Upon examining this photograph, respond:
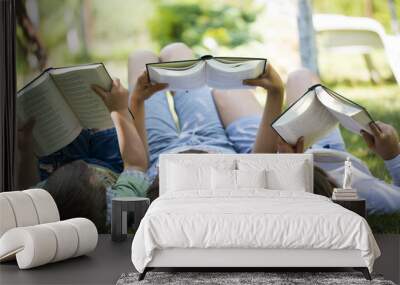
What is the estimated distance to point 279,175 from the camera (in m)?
6.94

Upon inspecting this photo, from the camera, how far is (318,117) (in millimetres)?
7582

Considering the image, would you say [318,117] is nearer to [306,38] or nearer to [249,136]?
[249,136]

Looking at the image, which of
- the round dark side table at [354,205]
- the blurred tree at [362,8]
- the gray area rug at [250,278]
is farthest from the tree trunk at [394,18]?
the gray area rug at [250,278]

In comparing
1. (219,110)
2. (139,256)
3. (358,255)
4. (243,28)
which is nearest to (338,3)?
(243,28)

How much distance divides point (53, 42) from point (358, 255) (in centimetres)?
423

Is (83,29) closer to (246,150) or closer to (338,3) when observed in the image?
(246,150)

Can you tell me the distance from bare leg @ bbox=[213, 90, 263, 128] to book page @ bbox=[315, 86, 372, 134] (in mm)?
689

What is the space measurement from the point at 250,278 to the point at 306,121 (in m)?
2.63

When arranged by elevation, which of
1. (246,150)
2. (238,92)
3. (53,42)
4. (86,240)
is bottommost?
(86,240)

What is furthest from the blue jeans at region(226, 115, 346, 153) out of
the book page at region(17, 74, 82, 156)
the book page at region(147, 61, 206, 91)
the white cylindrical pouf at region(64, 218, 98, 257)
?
the white cylindrical pouf at region(64, 218, 98, 257)

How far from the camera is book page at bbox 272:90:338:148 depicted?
24.8ft

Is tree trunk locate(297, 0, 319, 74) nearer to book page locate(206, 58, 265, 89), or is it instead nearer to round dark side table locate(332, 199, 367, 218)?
book page locate(206, 58, 265, 89)

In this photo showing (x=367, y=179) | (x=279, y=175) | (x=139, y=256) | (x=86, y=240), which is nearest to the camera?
(x=139, y=256)

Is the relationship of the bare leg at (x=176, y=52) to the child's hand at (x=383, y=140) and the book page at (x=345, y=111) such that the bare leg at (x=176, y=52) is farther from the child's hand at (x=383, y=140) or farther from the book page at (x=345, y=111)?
the child's hand at (x=383, y=140)
